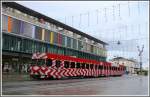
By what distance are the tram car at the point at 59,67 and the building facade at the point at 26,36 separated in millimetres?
18510

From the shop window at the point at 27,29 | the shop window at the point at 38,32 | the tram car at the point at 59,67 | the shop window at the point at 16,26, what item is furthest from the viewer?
the shop window at the point at 38,32

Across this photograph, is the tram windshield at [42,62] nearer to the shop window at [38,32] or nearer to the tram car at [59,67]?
the tram car at [59,67]

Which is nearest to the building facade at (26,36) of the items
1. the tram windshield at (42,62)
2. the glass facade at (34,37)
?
the glass facade at (34,37)

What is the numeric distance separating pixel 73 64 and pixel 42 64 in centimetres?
686

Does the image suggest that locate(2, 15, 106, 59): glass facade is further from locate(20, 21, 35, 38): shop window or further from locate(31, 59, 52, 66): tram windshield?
locate(31, 59, 52, 66): tram windshield

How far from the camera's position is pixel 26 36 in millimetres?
63781

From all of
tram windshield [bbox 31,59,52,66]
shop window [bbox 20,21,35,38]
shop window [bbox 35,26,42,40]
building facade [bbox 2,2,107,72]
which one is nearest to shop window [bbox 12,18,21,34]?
building facade [bbox 2,2,107,72]

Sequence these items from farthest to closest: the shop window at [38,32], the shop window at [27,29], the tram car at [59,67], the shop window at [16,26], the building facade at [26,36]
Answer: the shop window at [38,32] < the shop window at [27,29] < the shop window at [16,26] < the building facade at [26,36] < the tram car at [59,67]

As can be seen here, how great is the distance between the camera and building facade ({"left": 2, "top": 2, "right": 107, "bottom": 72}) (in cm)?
5869

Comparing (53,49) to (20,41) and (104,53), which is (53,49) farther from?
(104,53)

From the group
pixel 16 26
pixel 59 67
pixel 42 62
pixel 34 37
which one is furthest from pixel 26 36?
pixel 42 62

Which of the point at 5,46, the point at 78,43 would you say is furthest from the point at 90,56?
the point at 5,46

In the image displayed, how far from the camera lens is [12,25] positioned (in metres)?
58.9

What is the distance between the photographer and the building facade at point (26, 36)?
193 feet
